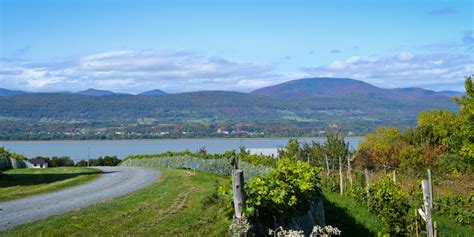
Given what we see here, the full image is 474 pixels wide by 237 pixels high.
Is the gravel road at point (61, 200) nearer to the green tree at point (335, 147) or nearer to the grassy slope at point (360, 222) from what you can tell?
the grassy slope at point (360, 222)

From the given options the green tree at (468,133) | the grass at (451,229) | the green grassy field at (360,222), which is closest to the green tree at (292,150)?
the green tree at (468,133)

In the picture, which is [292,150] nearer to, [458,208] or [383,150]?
[383,150]

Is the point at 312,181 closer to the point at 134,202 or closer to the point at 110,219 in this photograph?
the point at 110,219

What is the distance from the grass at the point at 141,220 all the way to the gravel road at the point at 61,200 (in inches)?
37.1

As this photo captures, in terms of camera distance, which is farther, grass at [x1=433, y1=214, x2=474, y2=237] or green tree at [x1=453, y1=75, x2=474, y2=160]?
green tree at [x1=453, y1=75, x2=474, y2=160]

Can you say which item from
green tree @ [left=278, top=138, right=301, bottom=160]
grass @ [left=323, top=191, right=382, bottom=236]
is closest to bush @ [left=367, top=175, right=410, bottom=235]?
grass @ [left=323, top=191, right=382, bottom=236]

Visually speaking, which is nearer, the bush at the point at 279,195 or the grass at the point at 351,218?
the bush at the point at 279,195

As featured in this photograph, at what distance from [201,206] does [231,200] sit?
9903 millimetres

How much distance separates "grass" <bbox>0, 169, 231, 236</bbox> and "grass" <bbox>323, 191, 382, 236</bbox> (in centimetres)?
418

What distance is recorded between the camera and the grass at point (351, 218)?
2061 centimetres

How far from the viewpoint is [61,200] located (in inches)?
950

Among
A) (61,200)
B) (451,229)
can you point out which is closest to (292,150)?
(61,200)

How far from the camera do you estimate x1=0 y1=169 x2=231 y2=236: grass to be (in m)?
15.8

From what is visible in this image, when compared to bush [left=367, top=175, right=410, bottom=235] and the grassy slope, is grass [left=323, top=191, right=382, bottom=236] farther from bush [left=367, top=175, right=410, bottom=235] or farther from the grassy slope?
bush [left=367, top=175, right=410, bottom=235]
